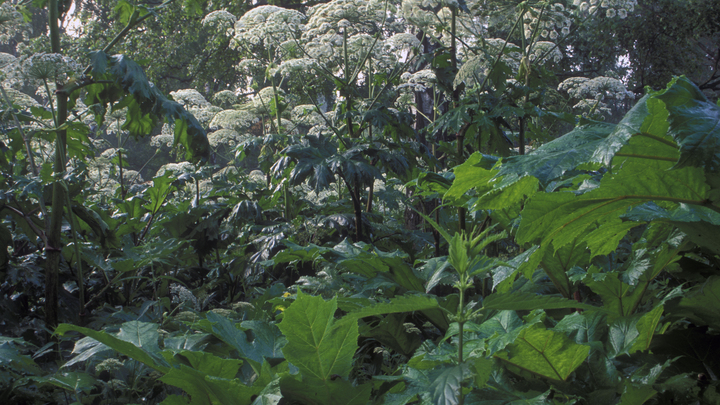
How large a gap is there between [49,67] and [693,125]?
204 centimetres

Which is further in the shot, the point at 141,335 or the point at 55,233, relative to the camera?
the point at 55,233

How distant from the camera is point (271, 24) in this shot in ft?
12.2

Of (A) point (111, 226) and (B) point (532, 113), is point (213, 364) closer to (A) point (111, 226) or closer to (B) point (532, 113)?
(A) point (111, 226)

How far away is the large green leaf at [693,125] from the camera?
584mm

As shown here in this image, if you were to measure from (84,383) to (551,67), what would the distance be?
11.7 metres

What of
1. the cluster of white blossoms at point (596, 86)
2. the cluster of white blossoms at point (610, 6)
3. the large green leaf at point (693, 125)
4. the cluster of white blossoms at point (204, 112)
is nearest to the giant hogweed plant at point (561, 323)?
the large green leaf at point (693, 125)

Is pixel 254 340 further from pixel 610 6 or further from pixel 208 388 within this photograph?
pixel 610 6

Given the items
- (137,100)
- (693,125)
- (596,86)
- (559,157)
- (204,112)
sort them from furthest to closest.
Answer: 1. (204,112)
2. (596,86)
3. (137,100)
4. (559,157)
5. (693,125)

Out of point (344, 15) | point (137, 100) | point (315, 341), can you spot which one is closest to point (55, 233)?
point (137, 100)

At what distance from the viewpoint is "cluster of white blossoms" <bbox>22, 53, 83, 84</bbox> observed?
175 centimetres

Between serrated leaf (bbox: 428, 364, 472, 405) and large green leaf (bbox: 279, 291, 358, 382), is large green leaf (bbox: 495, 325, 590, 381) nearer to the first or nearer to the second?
serrated leaf (bbox: 428, 364, 472, 405)

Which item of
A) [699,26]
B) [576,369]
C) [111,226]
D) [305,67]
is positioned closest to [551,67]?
[699,26]

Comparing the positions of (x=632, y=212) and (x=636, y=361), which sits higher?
(x=632, y=212)

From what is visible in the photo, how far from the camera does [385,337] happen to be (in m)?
1.16
